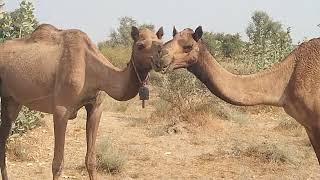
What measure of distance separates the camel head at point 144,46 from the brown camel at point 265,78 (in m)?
0.28

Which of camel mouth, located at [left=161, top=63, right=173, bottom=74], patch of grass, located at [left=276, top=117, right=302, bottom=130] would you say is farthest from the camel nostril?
patch of grass, located at [left=276, top=117, right=302, bottom=130]

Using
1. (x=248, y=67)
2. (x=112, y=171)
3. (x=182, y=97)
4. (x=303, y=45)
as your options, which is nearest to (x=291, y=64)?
(x=303, y=45)

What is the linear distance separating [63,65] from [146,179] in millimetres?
2443

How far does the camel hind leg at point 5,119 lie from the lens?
277 inches

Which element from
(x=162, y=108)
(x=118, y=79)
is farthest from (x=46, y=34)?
(x=162, y=108)

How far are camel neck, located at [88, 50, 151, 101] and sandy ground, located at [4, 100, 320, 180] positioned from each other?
2.12m

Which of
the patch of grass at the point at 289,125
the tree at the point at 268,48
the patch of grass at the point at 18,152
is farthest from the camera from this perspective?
the tree at the point at 268,48

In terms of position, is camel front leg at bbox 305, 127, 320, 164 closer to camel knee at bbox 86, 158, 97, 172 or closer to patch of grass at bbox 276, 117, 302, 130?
camel knee at bbox 86, 158, 97, 172

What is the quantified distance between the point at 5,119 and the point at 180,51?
300 centimetres

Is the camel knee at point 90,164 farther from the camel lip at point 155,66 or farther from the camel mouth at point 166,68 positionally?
the camel mouth at point 166,68

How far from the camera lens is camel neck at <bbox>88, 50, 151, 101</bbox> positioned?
6.11 metres

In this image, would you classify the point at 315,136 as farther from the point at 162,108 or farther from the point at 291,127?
the point at 162,108

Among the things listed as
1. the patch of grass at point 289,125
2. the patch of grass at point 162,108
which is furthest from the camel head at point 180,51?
the patch of grass at point 162,108

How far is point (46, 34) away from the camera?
6738mm
